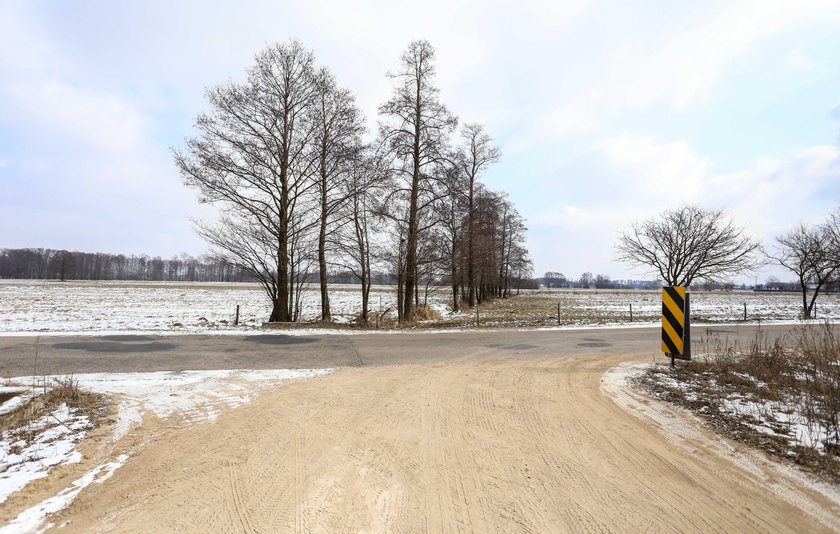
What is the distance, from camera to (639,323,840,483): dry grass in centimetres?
377

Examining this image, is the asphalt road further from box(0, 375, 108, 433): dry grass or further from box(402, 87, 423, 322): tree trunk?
box(402, 87, 423, 322): tree trunk

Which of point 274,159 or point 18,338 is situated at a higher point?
point 274,159

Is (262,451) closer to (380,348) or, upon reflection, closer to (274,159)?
(380,348)

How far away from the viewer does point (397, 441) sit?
164 inches

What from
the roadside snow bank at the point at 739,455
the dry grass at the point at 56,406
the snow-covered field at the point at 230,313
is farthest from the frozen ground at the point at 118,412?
the snow-covered field at the point at 230,313

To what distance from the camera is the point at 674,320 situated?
299 inches

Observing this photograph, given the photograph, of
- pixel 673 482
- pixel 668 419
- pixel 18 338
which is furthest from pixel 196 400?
pixel 18 338

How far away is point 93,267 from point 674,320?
156 meters

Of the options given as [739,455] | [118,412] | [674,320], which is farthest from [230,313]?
[739,455]

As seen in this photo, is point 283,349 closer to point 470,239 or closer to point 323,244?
point 323,244

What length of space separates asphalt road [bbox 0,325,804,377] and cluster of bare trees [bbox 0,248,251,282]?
91.8 metres

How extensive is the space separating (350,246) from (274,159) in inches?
200

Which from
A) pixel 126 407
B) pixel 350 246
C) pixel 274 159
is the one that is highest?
pixel 274 159

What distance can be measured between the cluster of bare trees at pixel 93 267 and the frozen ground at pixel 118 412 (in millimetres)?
96522
